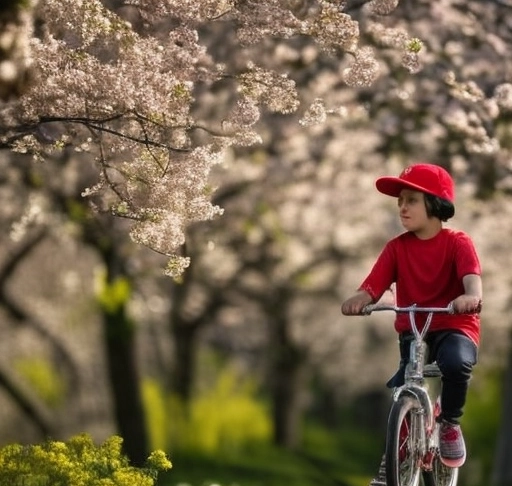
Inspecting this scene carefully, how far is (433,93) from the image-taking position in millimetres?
13062

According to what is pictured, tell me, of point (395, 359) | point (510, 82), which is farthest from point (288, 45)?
point (395, 359)

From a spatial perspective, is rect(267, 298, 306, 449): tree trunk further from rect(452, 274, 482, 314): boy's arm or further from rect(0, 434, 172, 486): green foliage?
rect(452, 274, 482, 314): boy's arm

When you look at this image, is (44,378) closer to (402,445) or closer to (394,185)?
(394,185)

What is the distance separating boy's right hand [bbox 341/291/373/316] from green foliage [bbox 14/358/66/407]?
16.2 m

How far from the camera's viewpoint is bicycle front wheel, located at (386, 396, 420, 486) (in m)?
6.61

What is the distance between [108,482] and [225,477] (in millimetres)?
10769

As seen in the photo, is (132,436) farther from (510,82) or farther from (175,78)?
(175,78)

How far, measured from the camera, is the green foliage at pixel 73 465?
22.8ft

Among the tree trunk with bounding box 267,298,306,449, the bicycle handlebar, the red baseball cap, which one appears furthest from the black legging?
the tree trunk with bounding box 267,298,306,449

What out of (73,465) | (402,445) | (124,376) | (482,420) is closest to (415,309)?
(402,445)

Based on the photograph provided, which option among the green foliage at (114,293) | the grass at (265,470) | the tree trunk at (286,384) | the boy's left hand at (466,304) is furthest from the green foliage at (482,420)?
the boy's left hand at (466,304)

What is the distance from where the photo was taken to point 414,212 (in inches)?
278

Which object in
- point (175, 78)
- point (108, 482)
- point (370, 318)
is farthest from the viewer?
point (370, 318)

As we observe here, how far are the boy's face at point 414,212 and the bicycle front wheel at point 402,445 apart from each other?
3.03 feet
